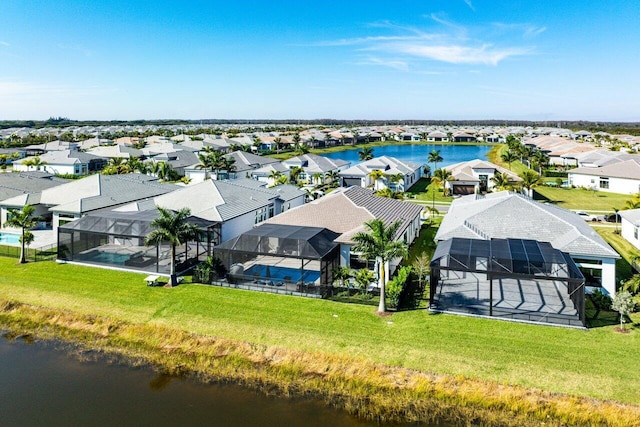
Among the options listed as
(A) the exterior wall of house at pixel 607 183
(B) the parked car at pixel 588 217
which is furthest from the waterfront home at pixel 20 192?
(A) the exterior wall of house at pixel 607 183

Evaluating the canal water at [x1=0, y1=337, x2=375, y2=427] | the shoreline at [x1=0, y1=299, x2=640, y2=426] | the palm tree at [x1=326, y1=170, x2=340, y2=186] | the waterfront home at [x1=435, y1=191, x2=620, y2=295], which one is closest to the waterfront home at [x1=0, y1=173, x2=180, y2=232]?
the shoreline at [x1=0, y1=299, x2=640, y2=426]

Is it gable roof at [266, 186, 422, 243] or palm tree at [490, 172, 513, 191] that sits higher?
palm tree at [490, 172, 513, 191]

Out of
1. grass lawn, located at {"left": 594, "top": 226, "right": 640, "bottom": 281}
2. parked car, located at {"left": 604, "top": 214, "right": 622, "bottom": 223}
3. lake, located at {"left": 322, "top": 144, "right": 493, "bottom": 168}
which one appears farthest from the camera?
lake, located at {"left": 322, "top": 144, "right": 493, "bottom": 168}

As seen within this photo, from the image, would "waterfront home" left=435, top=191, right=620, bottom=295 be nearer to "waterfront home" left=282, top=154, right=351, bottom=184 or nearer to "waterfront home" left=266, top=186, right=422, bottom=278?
"waterfront home" left=266, top=186, right=422, bottom=278

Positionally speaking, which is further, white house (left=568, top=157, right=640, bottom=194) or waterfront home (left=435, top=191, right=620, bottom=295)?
white house (left=568, top=157, right=640, bottom=194)

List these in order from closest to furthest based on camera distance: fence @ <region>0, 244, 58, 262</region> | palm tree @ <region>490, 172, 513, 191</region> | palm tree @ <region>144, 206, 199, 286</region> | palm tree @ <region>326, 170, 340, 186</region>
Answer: palm tree @ <region>144, 206, 199, 286</region> < fence @ <region>0, 244, 58, 262</region> < palm tree @ <region>490, 172, 513, 191</region> < palm tree @ <region>326, 170, 340, 186</region>

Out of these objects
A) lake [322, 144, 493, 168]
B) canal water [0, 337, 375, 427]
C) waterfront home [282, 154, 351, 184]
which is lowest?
canal water [0, 337, 375, 427]

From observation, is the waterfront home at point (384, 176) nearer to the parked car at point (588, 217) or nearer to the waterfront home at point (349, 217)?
the parked car at point (588, 217)
